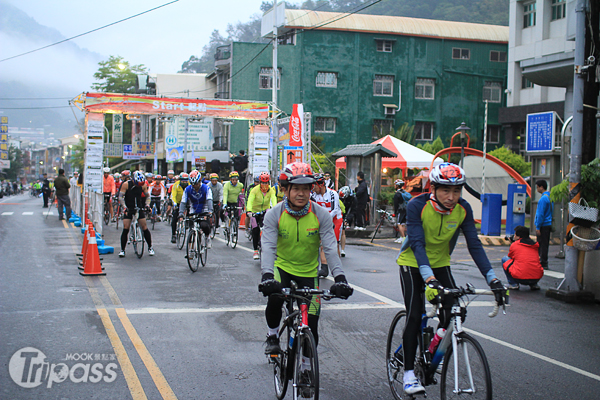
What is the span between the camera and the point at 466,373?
12.6 feet

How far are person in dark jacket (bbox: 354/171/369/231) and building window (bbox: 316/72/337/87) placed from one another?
77.9 feet

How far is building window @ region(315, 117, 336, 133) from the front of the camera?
4294 centimetres

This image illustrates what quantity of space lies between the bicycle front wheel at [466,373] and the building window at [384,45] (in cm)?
4141

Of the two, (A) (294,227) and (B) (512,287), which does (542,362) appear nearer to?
(A) (294,227)

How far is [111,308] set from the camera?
811 centimetres

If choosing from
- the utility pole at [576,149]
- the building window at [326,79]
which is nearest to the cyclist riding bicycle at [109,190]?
the utility pole at [576,149]

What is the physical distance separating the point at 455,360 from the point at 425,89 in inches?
1674

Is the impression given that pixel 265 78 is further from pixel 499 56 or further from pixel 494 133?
pixel 499 56

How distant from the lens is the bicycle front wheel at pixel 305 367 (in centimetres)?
412

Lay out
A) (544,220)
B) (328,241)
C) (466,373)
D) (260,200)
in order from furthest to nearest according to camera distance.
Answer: (260,200), (544,220), (328,241), (466,373)

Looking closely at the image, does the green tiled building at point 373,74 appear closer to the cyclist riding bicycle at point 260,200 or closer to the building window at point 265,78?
the building window at point 265,78

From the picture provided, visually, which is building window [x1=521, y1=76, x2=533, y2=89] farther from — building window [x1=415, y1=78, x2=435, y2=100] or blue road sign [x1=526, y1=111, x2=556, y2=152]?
blue road sign [x1=526, y1=111, x2=556, y2=152]

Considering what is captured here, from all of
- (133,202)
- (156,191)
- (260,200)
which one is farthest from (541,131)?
(156,191)

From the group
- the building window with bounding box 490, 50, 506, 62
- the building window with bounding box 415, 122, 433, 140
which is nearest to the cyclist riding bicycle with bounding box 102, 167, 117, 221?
the building window with bounding box 415, 122, 433, 140
